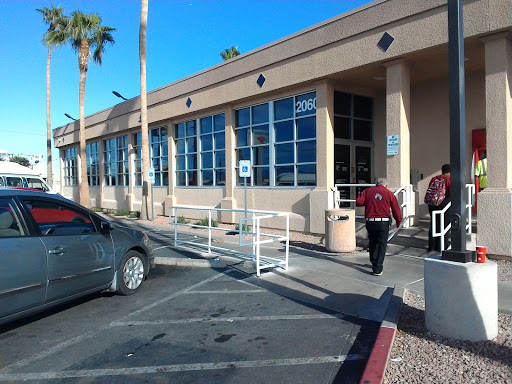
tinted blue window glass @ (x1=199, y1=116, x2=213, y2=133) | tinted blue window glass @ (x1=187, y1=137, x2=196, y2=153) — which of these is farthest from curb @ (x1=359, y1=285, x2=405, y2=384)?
tinted blue window glass @ (x1=187, y1=137, x2=196, y2=153)

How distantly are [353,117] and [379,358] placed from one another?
9.82 m

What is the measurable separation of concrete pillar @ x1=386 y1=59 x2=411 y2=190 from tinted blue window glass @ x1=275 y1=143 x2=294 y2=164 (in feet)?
11.8

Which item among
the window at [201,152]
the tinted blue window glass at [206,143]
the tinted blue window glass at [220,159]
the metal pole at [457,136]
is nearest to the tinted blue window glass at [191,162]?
the window at [201,152]

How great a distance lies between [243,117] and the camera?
1451cm

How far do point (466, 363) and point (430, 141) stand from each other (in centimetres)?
884

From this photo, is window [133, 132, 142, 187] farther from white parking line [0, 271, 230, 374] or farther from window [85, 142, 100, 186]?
white parking line [0, 271, 230, 374]

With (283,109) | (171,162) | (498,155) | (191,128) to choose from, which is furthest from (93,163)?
(498,155)

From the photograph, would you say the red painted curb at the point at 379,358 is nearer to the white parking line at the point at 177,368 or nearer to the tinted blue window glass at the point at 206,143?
the white parking line at the point at 177,368

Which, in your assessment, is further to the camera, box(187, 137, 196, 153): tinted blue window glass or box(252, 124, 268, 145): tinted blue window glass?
box(187, 137, 196, 153): tinted blue window glass

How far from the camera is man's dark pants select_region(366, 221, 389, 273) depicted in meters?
6.93

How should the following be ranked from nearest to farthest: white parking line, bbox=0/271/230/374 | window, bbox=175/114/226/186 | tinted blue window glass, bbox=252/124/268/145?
white parking line, bbox=0/271/230/374 < tinted blue window glass, bbox=252/124/268/145 < window, bbox=175/114/226/186

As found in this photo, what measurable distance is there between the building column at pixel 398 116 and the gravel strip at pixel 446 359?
550cm

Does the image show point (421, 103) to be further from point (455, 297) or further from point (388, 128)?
point (455, 297)

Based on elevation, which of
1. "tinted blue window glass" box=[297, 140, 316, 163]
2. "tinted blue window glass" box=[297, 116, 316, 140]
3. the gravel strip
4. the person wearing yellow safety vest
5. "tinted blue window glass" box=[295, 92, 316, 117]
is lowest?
the gravel strip
